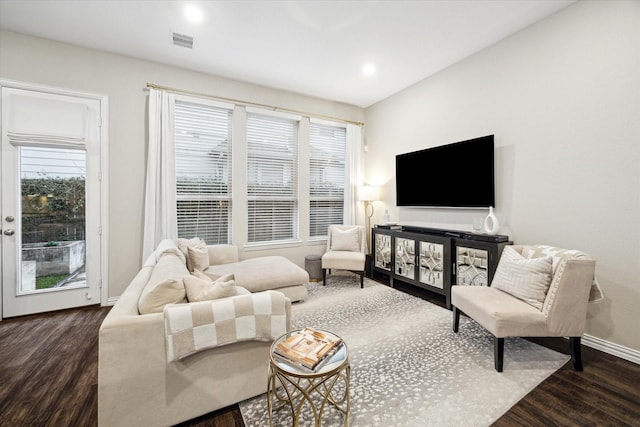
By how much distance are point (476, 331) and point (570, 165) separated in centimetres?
177

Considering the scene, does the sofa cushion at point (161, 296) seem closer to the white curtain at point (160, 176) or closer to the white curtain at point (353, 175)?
the white curtain at point (160, 176)

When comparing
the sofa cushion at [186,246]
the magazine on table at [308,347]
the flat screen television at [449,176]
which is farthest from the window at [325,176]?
the magazine on table at [308,347]

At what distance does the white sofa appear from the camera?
1324 mm

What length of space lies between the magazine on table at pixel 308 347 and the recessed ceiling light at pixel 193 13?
2934mm

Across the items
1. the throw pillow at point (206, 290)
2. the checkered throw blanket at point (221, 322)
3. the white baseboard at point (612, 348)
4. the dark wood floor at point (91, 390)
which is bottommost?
the dark wood floor at point (91, 390)

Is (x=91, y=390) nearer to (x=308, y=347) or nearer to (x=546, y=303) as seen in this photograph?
(x=308, y=347)

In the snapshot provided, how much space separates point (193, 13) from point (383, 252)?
3.66 meters

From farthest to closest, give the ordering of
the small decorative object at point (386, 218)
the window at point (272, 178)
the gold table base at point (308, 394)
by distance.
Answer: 1. the small decorative object at point (386, 218)
2. the window at point (272, 178)
3. the gold table base at point (308, 394)

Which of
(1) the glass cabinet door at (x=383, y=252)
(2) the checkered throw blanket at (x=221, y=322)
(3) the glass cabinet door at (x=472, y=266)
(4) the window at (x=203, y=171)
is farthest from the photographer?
(1) the glass cabinet door at (x=383, y=252)

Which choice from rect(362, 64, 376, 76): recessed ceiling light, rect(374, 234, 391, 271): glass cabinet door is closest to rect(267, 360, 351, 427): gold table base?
rect(374, 234, 391, 271): glass cabinet door

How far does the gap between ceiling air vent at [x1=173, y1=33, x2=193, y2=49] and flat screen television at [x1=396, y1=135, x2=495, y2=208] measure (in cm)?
313

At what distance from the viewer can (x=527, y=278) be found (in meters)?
2.15

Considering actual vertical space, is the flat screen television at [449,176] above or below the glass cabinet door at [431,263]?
above

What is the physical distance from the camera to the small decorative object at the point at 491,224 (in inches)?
115
